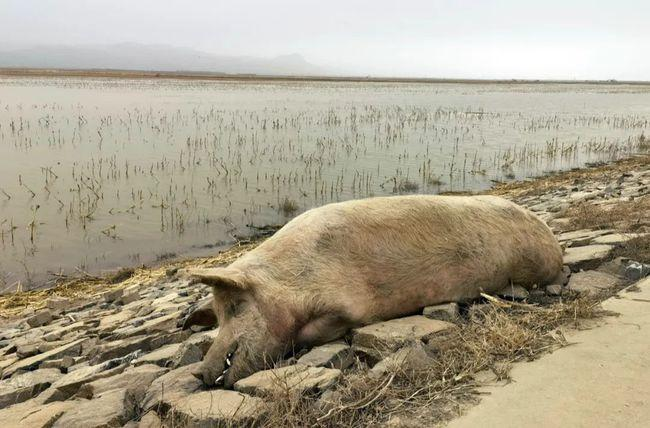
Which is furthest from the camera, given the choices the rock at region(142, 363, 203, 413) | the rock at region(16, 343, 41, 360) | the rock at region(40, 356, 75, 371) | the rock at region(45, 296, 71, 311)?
the rock at region(45, 296, 71, 311)

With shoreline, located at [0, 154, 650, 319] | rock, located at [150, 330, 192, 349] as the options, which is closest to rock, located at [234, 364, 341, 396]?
rock, located at [150, 330, 192, 349]

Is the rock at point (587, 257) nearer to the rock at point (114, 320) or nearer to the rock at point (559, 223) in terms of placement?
the rock at point (559, 223)

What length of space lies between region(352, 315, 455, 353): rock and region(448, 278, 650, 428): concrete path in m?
0.86

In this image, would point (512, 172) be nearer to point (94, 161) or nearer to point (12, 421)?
point (94, 161)

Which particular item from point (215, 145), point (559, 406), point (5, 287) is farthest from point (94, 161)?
point (559, 406)

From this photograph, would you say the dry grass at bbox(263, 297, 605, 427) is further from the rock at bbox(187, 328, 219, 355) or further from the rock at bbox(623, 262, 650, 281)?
the rock at bbox(187, 328, 219, 355)

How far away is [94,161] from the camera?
18844 mm

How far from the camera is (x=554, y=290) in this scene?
5812 mm

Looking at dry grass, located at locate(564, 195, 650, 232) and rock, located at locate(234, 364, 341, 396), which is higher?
dry grass, located at locate(564, 195, 650, 232)

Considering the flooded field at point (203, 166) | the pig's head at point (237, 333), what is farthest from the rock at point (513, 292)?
the flooded field at point (203, 166)

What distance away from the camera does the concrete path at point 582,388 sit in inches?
131

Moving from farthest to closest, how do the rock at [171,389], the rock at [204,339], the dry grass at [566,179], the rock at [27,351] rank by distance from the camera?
the dry grass at [566,179], the rock at [27,351], the rock at [204,339], the rock at [171,389]

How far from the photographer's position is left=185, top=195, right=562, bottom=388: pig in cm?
460

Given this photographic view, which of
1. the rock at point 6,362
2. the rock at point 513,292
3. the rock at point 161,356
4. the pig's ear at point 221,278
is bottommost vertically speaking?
the rock at point 6,362
